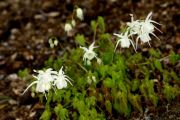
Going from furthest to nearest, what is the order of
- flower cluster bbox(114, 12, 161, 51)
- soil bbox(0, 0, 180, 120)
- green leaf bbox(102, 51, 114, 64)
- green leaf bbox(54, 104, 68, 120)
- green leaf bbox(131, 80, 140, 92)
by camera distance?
1. soil bbox(0, 0, 180, 120)
2. green leaf bbox(102, 51, 114, 64)
3. green leaf bbox(131, 80, 140, 92)
4. green leaf bbox(54, 104, 68, 120)
5. flower cluster bbox(114, 12, 161, 51)

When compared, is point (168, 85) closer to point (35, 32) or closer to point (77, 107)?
point (77, 107)

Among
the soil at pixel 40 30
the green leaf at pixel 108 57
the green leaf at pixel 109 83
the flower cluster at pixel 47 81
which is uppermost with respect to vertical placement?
the soil at pixel 40 30

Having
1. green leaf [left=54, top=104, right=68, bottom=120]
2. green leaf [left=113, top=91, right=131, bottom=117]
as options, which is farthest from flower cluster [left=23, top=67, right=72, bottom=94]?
green leaf [left=113, top=91, right=131, bottom=117]

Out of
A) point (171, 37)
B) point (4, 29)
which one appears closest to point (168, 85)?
point (171, 37)

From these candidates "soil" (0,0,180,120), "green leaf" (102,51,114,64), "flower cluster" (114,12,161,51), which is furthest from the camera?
"soil" (0,0,180,120)

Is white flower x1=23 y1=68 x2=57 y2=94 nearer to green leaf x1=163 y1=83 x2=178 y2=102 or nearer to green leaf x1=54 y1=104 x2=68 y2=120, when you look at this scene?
green leaf x1=54 y1=104 x2=68 y2=120

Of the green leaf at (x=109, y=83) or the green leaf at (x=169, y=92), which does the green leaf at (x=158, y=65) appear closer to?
the green leaf at (x=169, y=92)

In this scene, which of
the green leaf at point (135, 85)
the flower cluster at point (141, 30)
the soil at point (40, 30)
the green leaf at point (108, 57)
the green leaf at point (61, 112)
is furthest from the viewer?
the soil at point (40, 30)

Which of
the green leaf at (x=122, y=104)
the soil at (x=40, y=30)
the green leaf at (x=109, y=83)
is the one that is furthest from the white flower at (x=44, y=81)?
the soil at (x=40, y=30)

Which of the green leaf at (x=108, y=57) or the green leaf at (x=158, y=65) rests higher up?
the green leaf at (x=108, y=57)
